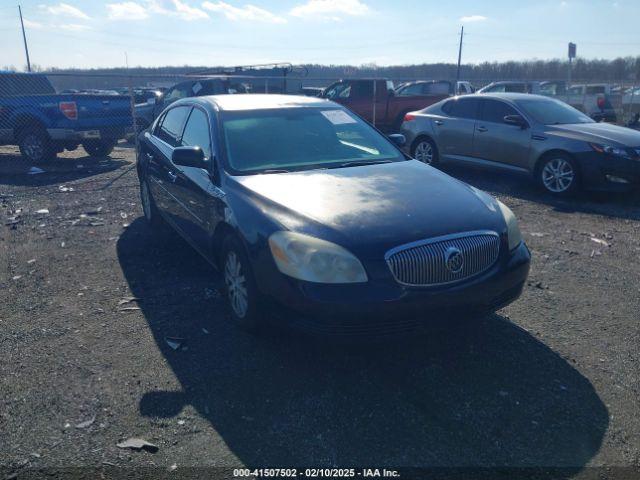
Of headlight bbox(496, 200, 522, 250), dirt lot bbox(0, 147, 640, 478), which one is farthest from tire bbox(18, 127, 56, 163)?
headlight bbox(496, 200, 522, 250)

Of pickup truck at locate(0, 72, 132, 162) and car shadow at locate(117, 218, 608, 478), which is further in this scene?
pickup truck at locate(0, 72, 132, 162)

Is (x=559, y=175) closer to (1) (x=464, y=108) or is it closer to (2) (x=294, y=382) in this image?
(1) (x=464, y=108)

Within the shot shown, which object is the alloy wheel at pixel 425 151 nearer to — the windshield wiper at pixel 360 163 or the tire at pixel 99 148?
the windshield wiper at pixel 360 163

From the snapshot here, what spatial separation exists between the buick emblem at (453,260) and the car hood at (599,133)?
6.14 meters

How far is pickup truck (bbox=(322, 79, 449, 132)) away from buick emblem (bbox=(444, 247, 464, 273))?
14.4m

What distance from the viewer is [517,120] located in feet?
30.1

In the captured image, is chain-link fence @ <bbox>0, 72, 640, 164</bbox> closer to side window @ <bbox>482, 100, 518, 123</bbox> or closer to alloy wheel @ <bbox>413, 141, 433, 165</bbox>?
alloy wheel @ <bbox>413, 141, 433, 165</bbox>

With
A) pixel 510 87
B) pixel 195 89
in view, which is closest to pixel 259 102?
pixel 195 89

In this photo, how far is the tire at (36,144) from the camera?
11.8m

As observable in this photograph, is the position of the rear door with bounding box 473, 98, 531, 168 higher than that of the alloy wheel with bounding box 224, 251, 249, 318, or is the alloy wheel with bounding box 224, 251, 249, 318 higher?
the rear door with bounding box 473, 98, 531, 168

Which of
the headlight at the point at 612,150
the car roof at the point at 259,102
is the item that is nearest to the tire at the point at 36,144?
the car roof at the point at 259,102

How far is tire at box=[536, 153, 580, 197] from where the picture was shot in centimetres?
844

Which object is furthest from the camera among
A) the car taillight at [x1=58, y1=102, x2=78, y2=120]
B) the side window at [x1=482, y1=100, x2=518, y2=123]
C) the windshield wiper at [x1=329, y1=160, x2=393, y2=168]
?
the car taillight at [x1=58, y1=102, x2=78, y2=120]

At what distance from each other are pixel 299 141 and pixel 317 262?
6.07 ft
